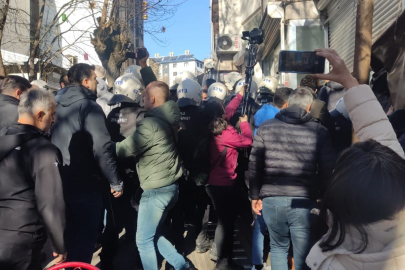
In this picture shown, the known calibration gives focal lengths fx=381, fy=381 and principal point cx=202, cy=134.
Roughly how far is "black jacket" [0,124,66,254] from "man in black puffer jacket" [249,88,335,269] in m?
1.66

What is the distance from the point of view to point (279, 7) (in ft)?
32.9

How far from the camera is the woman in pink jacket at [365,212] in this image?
1.24 m

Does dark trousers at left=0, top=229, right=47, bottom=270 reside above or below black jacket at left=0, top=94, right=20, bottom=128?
below

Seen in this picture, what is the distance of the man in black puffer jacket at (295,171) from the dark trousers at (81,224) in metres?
1.52

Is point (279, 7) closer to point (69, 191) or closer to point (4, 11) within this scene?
point (4, 11)

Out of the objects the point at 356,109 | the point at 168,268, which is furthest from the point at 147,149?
the point at 356,109

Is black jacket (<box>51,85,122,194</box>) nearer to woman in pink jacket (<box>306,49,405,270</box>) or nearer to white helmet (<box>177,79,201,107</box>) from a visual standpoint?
white helmet (<box>177,79,201,107</box>)

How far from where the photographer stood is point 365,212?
1.25 metres

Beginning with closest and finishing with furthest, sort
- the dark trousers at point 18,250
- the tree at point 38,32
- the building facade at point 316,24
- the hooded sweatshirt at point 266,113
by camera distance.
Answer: the dark trousers at point 18,250
the hooded sweatshirt at point 266,113
the building facade at point 316,24
the tree at point 38,32

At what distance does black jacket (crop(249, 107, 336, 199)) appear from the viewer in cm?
309

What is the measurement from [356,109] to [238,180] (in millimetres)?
3185

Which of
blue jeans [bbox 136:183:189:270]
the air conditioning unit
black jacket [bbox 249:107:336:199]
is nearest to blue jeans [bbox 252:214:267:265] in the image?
black jacket [bbox 249:107:336:199]

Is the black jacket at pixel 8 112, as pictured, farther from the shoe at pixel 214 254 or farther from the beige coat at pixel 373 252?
the beige coat at pixel 373 252

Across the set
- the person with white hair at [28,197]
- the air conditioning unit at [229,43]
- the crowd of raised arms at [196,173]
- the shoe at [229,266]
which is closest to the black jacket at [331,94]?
the crowd of raised arms at [196,173]
